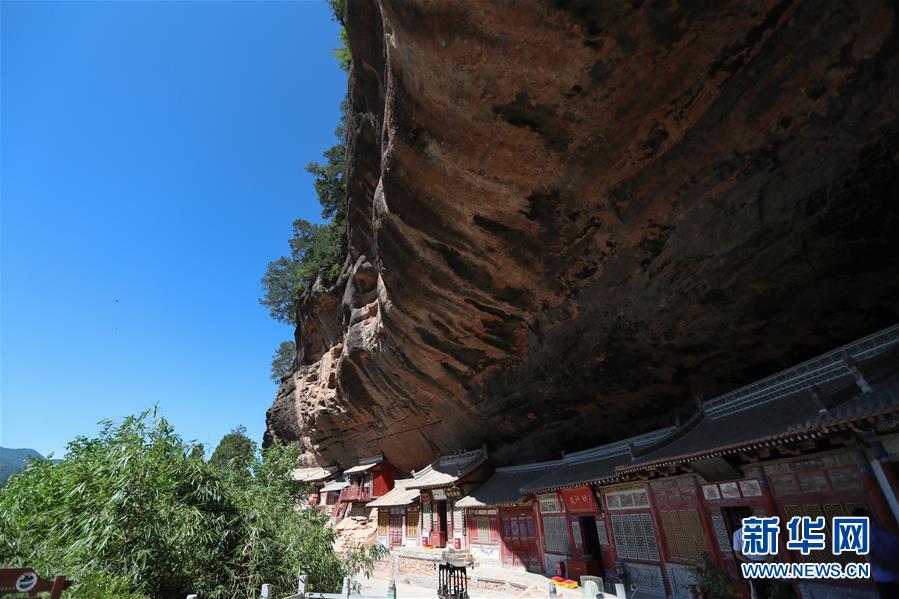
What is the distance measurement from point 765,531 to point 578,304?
4.88 metres

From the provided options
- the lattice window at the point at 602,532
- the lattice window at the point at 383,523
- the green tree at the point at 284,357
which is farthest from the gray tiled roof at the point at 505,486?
the green tree at the point at 284,357

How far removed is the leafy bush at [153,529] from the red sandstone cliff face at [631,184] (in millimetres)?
5809

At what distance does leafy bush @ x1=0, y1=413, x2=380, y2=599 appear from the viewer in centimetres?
600

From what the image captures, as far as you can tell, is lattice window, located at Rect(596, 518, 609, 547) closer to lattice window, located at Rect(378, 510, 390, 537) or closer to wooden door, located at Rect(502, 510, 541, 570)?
wooden door, located at Rect(502, 510, 541, 570)

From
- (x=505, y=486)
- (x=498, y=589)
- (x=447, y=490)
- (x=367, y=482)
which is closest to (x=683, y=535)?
(x=498, y=589)

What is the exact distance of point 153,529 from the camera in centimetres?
649

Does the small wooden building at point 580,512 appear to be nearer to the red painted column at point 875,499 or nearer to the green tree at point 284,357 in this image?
the red painted column at point 875,499

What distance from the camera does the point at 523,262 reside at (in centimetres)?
874

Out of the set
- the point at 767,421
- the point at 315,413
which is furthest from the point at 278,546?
the point at 315,413

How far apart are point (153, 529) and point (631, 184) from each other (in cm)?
981

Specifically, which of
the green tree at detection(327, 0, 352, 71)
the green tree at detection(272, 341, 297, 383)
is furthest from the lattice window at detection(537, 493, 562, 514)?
the green tree at detection(272, 341, 297, 383)

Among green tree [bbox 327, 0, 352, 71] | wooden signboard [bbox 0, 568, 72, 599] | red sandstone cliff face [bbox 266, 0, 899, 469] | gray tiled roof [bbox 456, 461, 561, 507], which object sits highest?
green tree [bbox 327, 0, 352, 71]

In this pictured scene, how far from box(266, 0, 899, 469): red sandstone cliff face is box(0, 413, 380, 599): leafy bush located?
A: 19.1 feet

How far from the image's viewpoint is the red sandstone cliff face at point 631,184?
561cm
